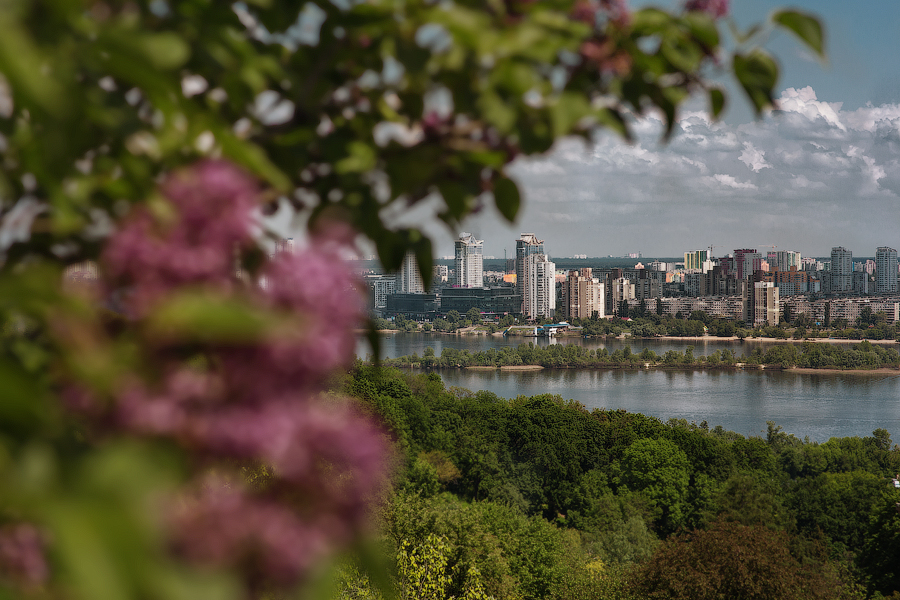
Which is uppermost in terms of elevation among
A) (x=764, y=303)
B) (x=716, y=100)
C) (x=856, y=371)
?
(x=716, y=100)

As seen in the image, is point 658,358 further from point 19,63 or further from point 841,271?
point 19,63

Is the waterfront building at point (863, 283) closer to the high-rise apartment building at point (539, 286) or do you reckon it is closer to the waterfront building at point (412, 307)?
the high-rise apartment building at point (539, 286)

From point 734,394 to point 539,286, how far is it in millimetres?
35097

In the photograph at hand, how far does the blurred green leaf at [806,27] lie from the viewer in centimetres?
74

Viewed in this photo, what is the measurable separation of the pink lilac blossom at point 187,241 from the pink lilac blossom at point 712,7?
62cm

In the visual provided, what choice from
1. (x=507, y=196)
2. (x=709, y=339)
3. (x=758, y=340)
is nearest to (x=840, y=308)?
(x=758, y=340)

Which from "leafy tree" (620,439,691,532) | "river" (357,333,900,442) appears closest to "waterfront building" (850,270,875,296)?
"river" (357,333,900,442)

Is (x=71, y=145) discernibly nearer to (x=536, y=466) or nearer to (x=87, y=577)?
(x=87, y=577)

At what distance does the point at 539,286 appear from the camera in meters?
75.4

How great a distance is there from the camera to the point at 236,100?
716mm

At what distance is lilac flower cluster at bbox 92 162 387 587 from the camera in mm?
424

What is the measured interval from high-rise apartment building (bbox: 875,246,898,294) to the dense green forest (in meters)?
66.4

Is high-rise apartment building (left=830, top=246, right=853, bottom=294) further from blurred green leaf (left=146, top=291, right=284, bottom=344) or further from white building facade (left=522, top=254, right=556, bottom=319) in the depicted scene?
blurred green leaf (left=146, top=291, right=284, bottom=344)

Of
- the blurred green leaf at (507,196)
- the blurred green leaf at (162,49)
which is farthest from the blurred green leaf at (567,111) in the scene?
the blurred green leaf at (162,49)
